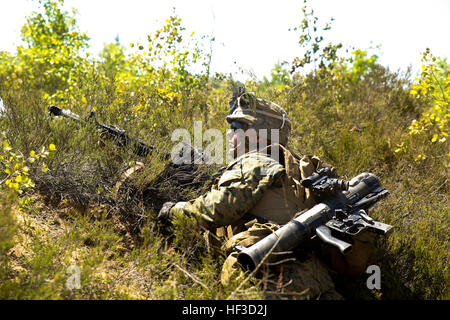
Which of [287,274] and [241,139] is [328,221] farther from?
[241,139]

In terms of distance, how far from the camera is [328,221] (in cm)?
283

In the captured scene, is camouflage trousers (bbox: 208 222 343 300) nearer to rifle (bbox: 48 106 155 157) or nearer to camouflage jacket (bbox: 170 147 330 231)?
camouflage jacket (bbox: 170 147 330 231)

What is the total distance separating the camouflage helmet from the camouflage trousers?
1.01 m

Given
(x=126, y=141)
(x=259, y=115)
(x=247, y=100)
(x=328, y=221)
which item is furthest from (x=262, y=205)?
(x=126, y=141)

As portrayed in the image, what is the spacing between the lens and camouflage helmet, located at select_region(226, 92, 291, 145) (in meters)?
3.46

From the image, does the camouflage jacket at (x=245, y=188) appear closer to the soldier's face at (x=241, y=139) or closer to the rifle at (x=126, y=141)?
the soldier's face at (x=241, y=139)

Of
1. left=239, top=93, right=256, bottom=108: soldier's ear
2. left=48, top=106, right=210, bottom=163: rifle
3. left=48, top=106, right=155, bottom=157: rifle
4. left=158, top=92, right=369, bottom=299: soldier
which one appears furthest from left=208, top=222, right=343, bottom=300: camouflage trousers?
left=48, top=106, right=155, bottom=157: rifle

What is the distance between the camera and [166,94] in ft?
17.7

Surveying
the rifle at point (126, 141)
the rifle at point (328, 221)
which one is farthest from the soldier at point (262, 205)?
the rifle at point (126, 141)

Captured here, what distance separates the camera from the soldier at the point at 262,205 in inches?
106
